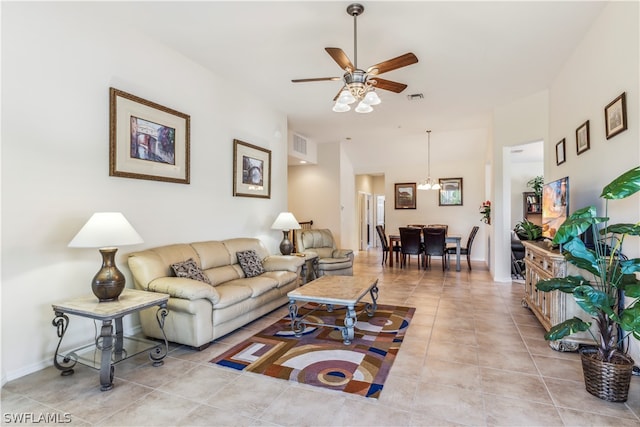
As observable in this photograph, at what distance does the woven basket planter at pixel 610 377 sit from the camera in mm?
2041

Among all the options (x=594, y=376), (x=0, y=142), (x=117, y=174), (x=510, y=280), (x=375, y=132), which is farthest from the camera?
(x=375, y=132)

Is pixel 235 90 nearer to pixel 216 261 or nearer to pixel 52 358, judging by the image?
pixel 216 261

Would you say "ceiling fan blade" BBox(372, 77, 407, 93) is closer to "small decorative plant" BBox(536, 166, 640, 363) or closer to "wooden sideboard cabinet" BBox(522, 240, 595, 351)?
"small decorative plant" BBox(536, 166, 640, 363)

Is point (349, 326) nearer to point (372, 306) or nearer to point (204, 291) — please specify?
point (372, 306)

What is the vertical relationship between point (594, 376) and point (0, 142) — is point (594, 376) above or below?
below

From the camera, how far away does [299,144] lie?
754 centimetres

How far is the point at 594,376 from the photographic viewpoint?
213cm

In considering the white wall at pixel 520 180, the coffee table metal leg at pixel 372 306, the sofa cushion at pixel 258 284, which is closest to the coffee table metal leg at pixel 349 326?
the coffee table metal leg at pixel 372 306

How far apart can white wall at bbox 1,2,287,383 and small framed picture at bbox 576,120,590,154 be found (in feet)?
14.8

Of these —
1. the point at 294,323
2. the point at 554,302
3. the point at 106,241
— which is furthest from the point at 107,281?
the point at 554,302

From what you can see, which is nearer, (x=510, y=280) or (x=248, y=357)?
(x=248, y=357)

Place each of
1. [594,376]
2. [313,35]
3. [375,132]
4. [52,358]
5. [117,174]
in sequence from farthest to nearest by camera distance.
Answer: [375,132] < [313,35] < [117,174] < [52,358] < [594,376]

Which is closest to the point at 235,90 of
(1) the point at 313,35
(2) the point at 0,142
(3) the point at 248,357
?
(1) the point at 313,35

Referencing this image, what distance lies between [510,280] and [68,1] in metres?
7.03
